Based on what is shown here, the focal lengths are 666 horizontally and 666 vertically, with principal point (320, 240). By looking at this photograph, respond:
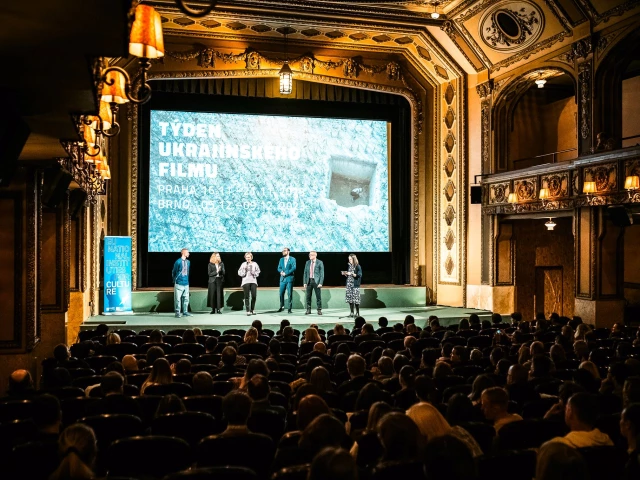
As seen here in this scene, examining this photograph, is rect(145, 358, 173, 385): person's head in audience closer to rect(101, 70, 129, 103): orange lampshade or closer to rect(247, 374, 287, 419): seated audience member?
rect(247, 374, 287, 419): seated audience member

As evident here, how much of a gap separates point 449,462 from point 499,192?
40.8ft

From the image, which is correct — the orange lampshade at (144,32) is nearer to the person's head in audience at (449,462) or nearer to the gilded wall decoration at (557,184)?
the person's head in audience at (449,462)

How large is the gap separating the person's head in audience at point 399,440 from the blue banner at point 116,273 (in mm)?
11029

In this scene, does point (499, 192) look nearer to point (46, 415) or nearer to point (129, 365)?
point (129, 365)

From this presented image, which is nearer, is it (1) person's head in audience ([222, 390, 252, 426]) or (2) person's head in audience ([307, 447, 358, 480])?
(2) person's head in audience ([307, 447, 358, 480])

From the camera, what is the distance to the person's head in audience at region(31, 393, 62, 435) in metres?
3.73

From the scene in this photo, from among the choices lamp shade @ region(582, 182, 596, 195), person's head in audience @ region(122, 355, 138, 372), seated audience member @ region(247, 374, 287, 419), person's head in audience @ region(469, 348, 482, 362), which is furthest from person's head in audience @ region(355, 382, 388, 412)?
lamp shade @ region(582, 182, 596, 195)

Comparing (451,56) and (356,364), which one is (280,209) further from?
(356,364)

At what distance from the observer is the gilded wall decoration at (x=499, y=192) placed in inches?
556

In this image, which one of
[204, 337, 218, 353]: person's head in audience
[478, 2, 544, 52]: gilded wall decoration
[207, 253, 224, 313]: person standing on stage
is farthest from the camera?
[207, 253, 224, 313]: person standing on stage

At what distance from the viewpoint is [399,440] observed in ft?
9.37

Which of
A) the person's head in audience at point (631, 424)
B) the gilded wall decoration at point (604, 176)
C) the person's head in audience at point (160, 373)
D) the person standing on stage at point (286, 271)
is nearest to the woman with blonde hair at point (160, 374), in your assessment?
the person's head in audience at point (160, 373)

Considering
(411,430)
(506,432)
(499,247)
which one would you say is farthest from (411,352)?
(499,247)

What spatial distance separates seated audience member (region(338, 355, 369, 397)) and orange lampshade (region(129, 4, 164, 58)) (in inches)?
107
